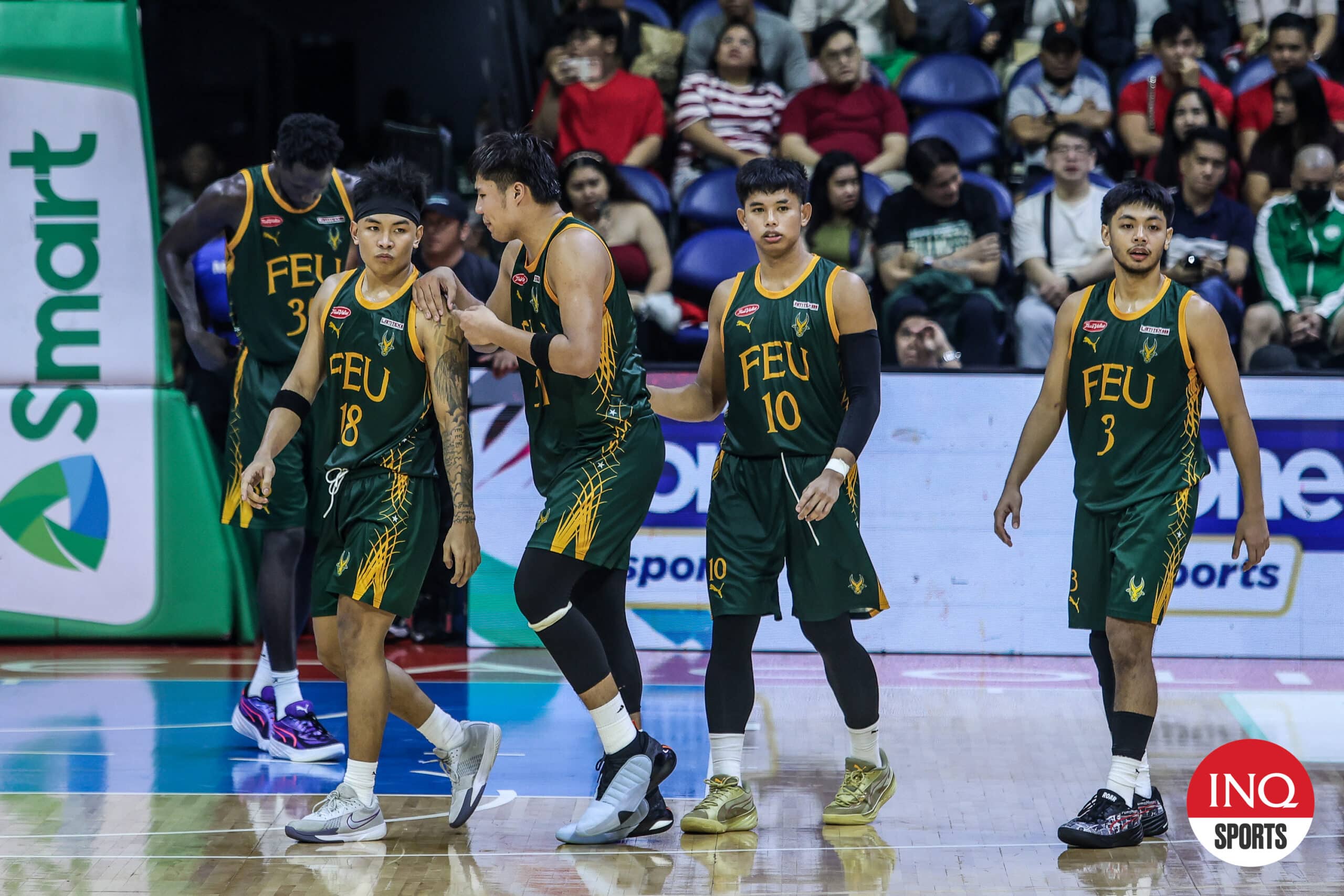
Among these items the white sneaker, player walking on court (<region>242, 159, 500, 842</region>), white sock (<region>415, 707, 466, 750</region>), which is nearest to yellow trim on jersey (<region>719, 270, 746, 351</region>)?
player walking on court (<region>242, 159, 500, 842</region>)

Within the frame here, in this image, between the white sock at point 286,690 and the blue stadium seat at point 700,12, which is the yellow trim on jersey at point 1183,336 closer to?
the white sock at point 286,690

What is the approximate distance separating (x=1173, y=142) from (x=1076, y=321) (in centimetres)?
451

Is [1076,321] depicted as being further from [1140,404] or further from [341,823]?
[341,823]

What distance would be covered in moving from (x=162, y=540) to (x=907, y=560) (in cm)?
352

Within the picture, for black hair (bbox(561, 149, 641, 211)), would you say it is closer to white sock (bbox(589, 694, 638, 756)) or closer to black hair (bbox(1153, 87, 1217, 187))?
black hair (bbox(1153, 87, 1217, 187))

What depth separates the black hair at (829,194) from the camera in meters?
8.13

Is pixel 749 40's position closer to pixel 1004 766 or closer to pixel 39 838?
pixel 1004 766

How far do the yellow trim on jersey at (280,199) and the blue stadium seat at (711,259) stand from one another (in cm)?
284

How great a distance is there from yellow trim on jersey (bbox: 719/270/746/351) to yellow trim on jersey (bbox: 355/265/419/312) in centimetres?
93

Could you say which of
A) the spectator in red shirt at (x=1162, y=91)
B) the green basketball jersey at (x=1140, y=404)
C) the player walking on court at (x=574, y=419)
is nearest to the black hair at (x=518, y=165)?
the player walking on court at (x=574, y=419)

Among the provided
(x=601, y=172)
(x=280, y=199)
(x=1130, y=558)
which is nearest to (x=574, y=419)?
(x=1130, y=558)

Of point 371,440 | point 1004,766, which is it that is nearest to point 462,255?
point 371,440

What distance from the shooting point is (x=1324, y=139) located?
8.75 m

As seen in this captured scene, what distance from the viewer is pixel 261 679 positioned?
5.93 meters
